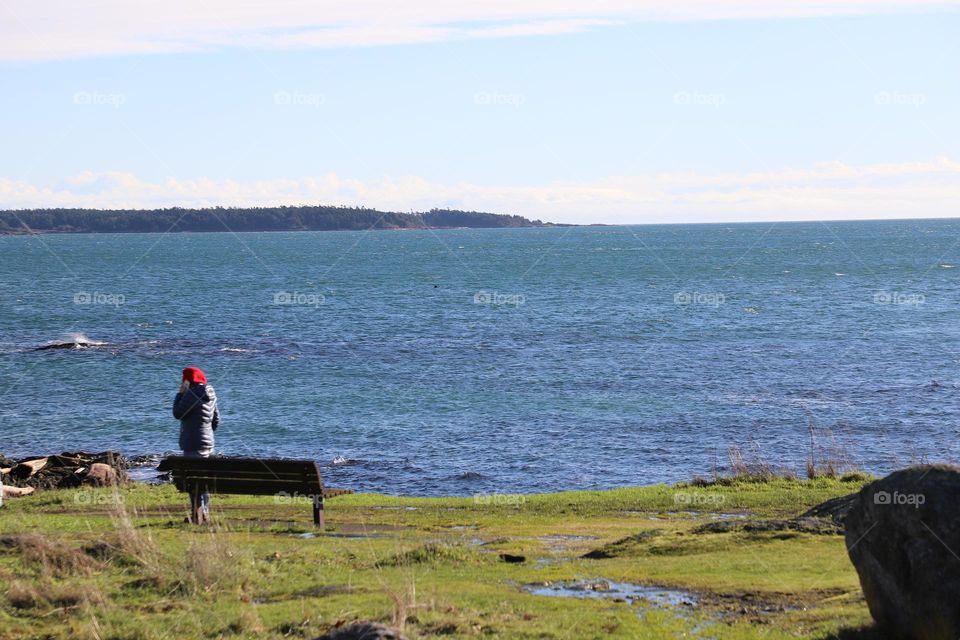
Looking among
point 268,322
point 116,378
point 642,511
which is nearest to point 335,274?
point 268,322

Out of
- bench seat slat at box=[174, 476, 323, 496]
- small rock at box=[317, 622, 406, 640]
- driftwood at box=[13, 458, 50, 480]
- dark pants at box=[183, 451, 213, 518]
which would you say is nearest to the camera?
small rock at box=[317, 622, 406, 640]

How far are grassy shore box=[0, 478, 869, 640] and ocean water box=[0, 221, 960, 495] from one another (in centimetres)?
1145

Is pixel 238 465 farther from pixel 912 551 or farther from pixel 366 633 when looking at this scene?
pixel 912 551

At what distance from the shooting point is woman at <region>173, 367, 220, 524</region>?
15.7m

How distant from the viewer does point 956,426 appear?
113 ft

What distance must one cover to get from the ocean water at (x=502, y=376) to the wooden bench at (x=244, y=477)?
34.9 ft

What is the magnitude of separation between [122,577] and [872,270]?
125m

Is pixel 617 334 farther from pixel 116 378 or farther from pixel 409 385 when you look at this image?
pixel 116 378

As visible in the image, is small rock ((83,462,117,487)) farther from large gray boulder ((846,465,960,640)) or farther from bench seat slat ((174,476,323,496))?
large gray boulder ((846,465,960,640))

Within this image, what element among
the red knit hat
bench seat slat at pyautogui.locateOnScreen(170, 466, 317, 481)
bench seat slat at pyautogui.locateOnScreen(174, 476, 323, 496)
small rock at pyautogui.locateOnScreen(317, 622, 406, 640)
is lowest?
bench seat slat at pyautogui.locateOnScreen(174, 476, 323, 496)

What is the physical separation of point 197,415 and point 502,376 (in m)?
A: 30.8

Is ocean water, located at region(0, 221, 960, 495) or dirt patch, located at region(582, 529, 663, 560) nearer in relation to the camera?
dirt patch, located at region(582, 529, 663, 560)

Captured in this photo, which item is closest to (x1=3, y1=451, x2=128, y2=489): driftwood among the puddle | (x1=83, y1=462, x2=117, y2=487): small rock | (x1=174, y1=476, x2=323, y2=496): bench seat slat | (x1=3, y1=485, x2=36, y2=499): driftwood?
(x1=83, y1=462, x2=117, y2=487): small rock

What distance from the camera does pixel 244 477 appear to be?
624 inches
